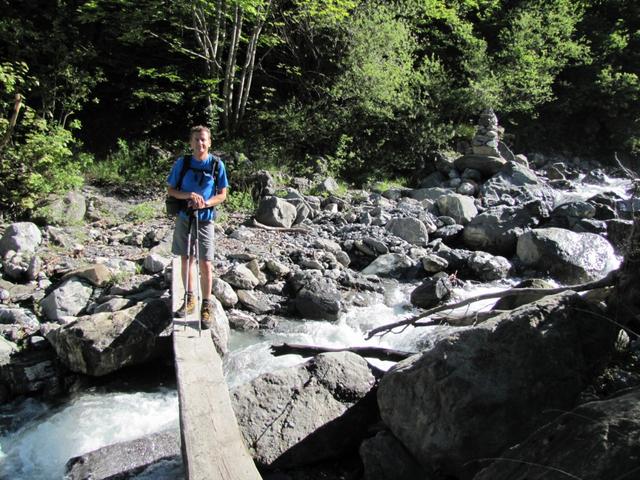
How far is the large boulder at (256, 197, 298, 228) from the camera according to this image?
10531 mm

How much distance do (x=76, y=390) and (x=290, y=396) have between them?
2636mm

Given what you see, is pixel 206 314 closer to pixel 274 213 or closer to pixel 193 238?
pixel 193 238

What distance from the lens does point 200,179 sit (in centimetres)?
535

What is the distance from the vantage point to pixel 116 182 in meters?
12.2

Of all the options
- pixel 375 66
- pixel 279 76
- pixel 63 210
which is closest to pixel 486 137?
pixel 375 66

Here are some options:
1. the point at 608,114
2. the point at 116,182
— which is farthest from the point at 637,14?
the point at 116,182

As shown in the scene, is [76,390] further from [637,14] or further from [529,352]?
[637,14]

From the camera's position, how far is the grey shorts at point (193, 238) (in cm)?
550

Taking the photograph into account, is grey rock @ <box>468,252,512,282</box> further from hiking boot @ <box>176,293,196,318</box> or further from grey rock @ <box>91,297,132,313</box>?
grey rock @ <box>91,297,132,313</box>

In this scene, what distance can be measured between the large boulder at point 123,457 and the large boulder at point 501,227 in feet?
25.1

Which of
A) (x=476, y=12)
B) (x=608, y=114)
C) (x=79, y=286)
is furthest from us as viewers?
(x=608, y=114)

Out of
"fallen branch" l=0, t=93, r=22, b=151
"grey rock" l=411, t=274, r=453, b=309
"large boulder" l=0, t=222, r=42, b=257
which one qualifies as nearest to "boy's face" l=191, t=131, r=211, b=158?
"large boulder" l=0, t=222, r=42, b=257

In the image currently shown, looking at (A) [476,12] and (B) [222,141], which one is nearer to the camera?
(B) [222,141]

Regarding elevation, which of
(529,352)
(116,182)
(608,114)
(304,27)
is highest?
(304,27)
